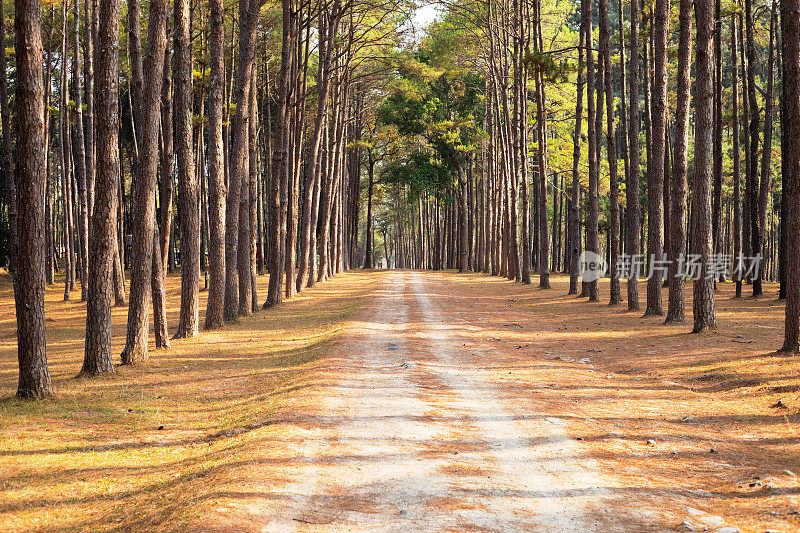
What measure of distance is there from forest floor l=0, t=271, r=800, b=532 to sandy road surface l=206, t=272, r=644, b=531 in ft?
0.08

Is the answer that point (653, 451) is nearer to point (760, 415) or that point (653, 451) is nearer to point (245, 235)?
point (760, 415)

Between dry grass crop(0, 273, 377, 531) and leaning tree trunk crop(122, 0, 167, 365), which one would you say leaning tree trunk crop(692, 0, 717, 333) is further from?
leaning tree trunk crop(122, 0, 167, 365)

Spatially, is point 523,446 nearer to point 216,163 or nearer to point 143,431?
point 143,431

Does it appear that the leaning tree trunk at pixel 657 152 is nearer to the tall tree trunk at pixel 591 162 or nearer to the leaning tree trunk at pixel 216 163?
the tall tree trunk at pixel 591 162

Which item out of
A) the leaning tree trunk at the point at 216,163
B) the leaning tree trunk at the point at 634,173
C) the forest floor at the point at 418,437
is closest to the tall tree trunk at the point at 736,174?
the leaning tree trunk at the point at 634,173

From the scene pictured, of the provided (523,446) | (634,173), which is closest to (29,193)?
(523,446)

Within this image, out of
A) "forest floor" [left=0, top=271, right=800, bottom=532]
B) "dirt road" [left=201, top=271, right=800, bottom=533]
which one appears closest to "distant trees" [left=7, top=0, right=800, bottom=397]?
"forest floor" [left=0, top=271, right=800, bottom=532]

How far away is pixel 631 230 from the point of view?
19297 mm

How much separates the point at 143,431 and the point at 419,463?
3492 millimetres

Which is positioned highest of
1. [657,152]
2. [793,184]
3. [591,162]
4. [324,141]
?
[324,141]

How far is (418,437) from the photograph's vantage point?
22.2 ft

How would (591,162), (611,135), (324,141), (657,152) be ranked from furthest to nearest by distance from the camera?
(324,141)
(591,162)
(611,135)
(657,152)

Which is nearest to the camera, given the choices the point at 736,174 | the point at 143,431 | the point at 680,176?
the point at 143,431

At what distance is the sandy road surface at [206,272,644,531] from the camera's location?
4.68 metres
